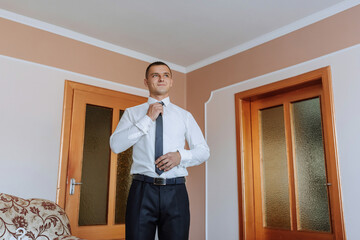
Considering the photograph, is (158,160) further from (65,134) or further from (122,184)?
(122,184)

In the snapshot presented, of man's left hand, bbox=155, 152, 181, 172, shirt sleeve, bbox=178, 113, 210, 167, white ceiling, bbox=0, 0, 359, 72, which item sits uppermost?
white ceiling, bbox=0, 0, 359, 72

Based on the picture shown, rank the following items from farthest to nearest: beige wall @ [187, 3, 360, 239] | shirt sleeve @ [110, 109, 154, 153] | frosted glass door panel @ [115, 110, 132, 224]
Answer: frosted glass door panel @ [115, 110, 132, 224], beige wall @ [187, 3, 360, 239], shirt sleeve @ [110, 109, 154, 153]

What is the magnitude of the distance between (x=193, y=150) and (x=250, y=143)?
68.9 inches

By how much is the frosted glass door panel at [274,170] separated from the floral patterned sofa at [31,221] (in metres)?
2.10

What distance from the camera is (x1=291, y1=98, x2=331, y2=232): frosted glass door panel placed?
3.05 metres

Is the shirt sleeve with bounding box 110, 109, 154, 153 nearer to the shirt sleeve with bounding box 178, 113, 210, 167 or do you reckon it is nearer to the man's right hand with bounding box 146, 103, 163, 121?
the man's right hand with bounding box 146, 103, 163, 121

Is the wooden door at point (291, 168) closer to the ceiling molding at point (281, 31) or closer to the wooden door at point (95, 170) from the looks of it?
the ceiling molding at point (281, 31)

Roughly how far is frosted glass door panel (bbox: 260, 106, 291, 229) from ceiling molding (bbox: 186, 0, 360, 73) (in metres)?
0.70

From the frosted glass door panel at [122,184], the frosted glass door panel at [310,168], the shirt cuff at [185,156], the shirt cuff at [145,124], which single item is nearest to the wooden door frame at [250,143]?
the frosted glass door panel at [310,168]

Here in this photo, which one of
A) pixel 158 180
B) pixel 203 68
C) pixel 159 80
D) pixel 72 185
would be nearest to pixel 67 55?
pixel 72 185

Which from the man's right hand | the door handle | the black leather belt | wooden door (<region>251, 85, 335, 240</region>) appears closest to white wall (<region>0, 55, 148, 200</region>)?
the door handle

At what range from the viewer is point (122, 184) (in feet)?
12.0

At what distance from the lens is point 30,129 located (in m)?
3.12

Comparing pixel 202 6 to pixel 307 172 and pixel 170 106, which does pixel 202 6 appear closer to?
pixel 170 106
